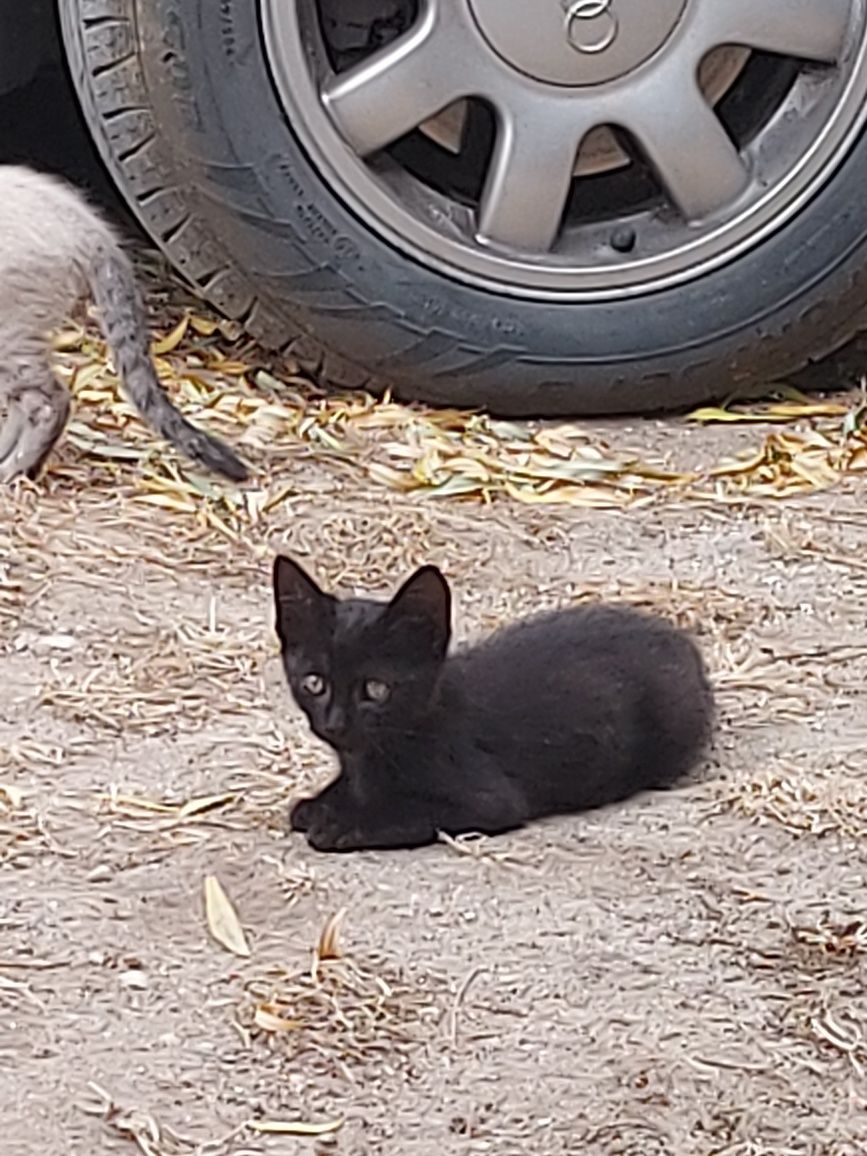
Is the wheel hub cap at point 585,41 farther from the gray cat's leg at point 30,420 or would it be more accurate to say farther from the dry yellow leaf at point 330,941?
the dry yellow leaf at point 330,941

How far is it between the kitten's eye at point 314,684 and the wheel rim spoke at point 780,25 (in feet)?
6.68

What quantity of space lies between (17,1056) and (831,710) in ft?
4.79

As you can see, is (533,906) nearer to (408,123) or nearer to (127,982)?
(127,982)

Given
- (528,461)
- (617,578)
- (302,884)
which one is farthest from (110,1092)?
(528,461)

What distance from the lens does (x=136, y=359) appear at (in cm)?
455

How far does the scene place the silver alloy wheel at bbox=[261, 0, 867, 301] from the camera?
15.0 ft

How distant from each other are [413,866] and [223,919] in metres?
0.28

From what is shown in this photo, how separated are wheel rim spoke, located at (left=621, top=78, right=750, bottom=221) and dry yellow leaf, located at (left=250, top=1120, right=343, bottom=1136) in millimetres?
2671

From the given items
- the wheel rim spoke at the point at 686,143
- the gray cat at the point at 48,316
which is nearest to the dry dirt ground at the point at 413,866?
the gray cat at the point at 48,316

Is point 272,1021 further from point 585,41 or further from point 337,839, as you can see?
point 585,41

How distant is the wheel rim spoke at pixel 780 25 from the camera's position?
15.1 ft

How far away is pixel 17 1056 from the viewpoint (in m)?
2.54

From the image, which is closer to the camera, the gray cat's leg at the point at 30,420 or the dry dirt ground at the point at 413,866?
the dry dirt ground at the point at 413,866

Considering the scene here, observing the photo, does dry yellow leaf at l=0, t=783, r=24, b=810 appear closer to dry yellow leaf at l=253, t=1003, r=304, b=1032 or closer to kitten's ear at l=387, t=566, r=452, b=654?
kitten's ear at l=387, t=566, r=452, b=654
